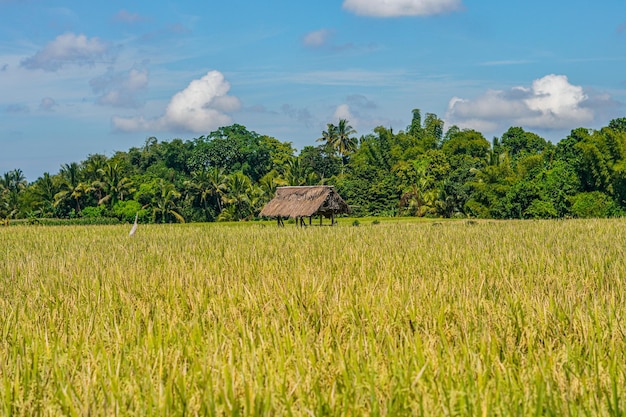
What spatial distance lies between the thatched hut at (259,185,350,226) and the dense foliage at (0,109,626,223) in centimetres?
1170

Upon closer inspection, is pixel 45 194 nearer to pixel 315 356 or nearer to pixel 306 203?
pixel 306 203

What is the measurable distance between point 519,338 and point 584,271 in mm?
3533

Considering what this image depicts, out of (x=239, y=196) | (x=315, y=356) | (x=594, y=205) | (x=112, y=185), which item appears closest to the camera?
(x=315, y=356)

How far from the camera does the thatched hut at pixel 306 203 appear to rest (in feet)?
105

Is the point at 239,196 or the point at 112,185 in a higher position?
the point at 112,185

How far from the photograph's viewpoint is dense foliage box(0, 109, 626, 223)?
38.0m

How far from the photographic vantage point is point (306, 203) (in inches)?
1282

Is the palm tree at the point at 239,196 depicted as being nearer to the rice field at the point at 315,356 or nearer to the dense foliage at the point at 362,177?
the dense foliage at the point at 362,177

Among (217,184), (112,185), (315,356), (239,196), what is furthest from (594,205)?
(315,356)

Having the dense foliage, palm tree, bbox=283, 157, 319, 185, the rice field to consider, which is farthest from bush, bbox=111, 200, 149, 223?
the rice field

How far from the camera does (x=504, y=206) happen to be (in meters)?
39.6

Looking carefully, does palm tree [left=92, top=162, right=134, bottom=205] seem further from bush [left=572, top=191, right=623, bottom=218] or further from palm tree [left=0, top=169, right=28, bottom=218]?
bush [left=572, top=191, right=623, bottom=218]

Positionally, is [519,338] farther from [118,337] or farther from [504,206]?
[504,206]

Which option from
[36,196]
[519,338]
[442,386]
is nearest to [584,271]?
[519,338]
